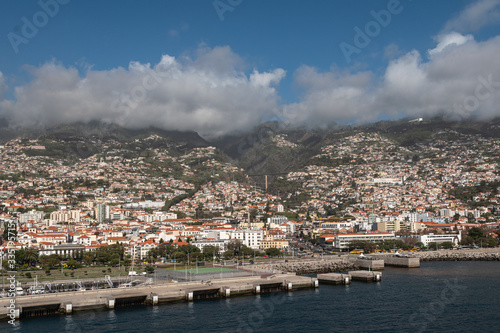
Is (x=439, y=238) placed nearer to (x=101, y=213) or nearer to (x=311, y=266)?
(x=311, y=266)

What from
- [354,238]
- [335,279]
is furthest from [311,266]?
[354,238]

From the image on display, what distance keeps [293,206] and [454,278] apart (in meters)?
102

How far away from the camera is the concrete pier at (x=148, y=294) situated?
108 feet

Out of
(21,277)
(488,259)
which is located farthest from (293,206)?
(21,277)

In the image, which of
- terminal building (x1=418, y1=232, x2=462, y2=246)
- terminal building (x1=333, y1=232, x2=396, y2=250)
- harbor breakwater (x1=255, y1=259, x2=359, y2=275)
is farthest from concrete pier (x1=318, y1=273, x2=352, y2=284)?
terminal building (x1=418, y1=232, x2=462, y2=246)

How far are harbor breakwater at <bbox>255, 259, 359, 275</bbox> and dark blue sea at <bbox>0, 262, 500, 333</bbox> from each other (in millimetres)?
13016

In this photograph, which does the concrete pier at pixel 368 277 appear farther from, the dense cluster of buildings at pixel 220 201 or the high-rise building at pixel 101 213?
the high-rise building at pixel 101 213

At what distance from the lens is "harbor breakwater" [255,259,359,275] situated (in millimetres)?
56656

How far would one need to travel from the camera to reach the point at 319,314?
1307 inches

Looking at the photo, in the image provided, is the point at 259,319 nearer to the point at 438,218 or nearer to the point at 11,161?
the point at 438,218

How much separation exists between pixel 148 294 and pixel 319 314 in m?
13.1

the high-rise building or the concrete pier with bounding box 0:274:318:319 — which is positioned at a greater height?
the high-rise building

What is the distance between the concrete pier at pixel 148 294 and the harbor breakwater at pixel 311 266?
30.7ft

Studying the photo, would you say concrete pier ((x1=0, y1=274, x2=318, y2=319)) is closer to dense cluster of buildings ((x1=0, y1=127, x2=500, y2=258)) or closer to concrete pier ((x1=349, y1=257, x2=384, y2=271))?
concrete pier ((x1=349, y1=257, x2=384, y2=271))
